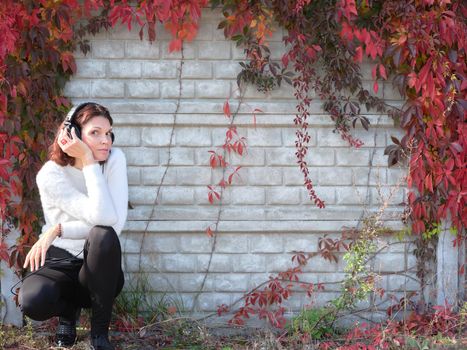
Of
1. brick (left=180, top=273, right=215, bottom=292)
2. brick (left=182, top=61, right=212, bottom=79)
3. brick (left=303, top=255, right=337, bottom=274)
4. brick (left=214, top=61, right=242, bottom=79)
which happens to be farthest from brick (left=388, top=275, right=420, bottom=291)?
brick (left=182, top=61, right=212, bottom=79)

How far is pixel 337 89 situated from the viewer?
4.70 m

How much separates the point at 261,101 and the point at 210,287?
47.1 inches

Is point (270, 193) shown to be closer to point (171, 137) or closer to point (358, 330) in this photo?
point (171, 137)

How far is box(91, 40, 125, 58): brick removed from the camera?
472 centimetres

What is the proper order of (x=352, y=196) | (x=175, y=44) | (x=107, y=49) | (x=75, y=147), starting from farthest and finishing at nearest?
(x=352, y=196), (x=107, y=49), (x=175, y=44), (x=75, y=147)

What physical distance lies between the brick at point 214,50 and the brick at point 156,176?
2.40 ft

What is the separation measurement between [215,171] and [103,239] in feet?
3.62

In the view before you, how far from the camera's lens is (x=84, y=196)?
4.00 m

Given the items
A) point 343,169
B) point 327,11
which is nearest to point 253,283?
point 343,169

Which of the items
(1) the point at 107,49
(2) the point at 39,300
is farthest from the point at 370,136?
(2) the point at 39,300

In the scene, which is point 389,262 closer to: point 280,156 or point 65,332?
point 280,156

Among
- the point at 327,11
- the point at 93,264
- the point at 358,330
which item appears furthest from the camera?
the point at 327,11

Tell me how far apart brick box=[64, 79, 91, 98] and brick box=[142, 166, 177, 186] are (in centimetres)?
59

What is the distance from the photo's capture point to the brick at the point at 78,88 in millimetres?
4715
